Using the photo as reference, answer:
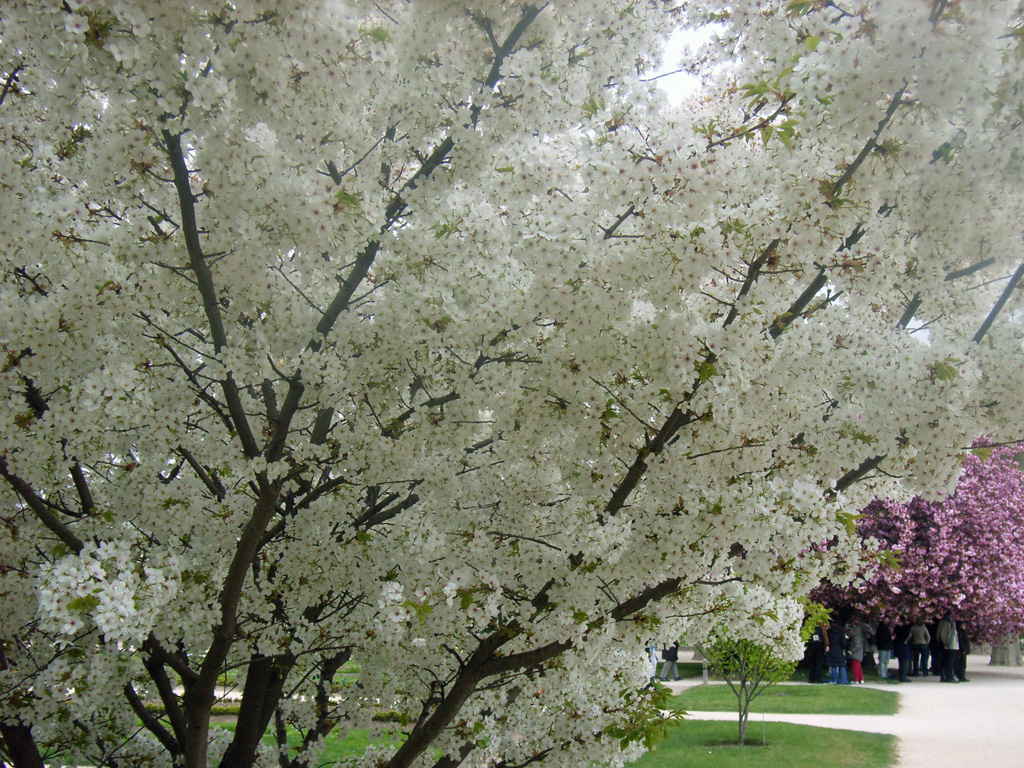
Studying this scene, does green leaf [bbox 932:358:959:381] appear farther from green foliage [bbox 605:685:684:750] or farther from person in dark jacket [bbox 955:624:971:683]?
person in dark jacket [bbox 955:624:971:683]

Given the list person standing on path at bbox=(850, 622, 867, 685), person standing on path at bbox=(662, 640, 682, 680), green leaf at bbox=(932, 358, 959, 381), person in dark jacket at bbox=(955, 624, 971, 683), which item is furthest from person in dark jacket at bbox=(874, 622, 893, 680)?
green leaf at bbox=(932, 358, 959, 381)

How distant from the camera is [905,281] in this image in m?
3.91

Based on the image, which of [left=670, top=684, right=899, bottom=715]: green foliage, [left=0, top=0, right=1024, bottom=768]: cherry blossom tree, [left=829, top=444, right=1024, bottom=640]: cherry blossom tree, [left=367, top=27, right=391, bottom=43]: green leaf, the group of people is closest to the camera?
[left=0, top=0, right=1024, bottom=768]: cherry blossom tree

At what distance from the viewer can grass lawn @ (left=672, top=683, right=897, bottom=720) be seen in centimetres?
1216

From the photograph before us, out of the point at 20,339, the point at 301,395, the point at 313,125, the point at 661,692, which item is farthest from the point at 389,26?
the point at 661,692

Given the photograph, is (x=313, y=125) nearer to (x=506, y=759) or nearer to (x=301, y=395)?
(x=301, y=395)

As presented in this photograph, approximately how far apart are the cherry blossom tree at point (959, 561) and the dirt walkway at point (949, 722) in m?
1.45

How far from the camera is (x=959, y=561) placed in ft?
54.1

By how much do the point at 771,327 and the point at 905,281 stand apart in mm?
721

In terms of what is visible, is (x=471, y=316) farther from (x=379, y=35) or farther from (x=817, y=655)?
(x=817, y=655)

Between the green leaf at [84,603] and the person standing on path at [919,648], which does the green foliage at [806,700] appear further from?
the green leaf at [84,603]

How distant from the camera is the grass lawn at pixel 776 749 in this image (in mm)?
8383

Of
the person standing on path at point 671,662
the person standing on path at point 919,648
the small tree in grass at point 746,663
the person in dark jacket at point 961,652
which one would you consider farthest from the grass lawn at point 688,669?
the small tree in grass at point 746,663

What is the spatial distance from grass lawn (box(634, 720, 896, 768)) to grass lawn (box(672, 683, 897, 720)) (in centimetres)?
130
